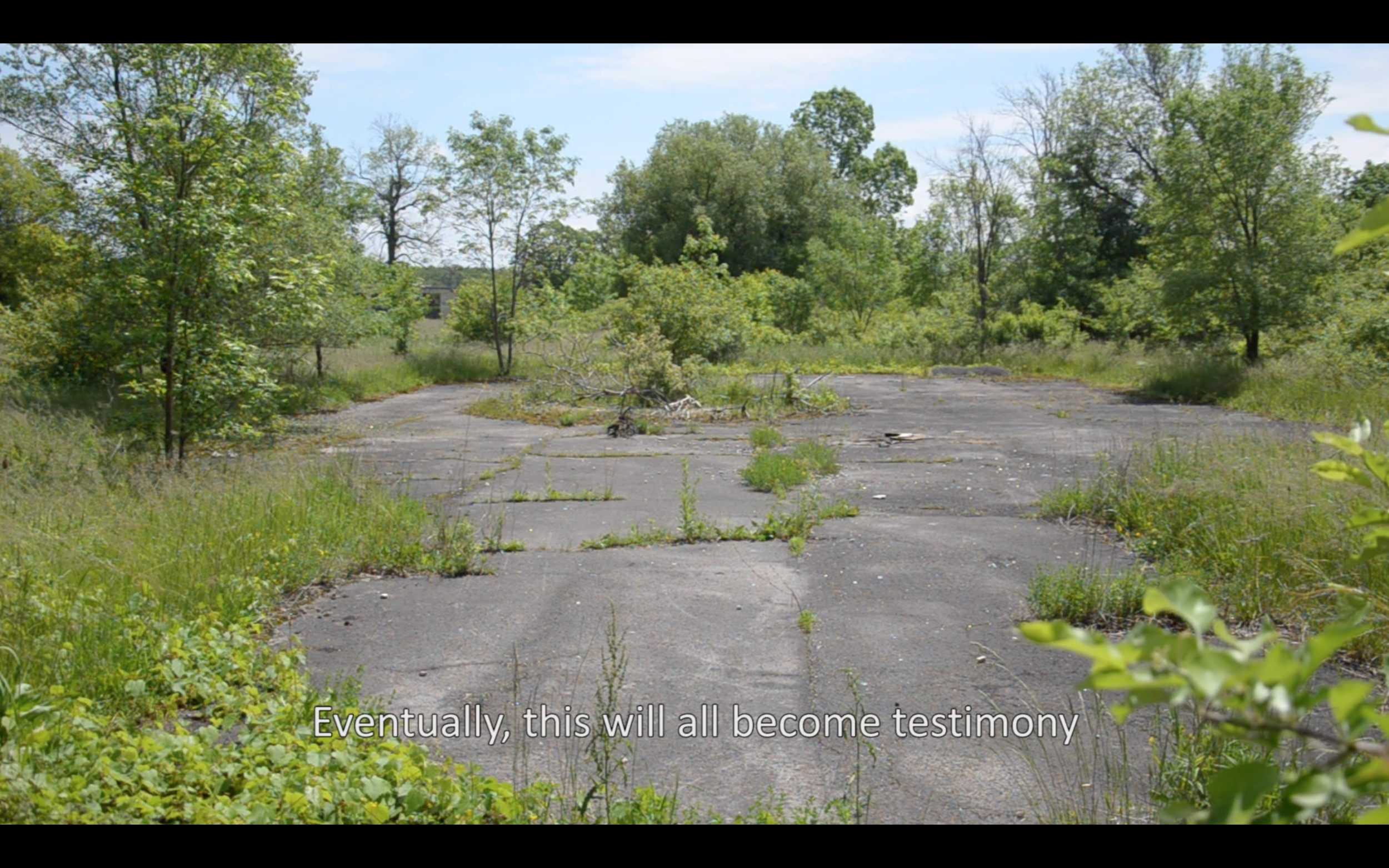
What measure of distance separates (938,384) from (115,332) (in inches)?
692

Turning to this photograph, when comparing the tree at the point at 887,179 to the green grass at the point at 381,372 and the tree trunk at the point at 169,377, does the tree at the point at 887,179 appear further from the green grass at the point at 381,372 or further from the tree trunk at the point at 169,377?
the tree trunk at the point at 169,377

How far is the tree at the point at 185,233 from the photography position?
952 cm

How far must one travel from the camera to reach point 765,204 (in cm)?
4441

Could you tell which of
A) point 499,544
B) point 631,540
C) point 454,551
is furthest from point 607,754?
point 631,540

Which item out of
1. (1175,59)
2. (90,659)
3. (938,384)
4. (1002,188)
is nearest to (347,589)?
(90,659)

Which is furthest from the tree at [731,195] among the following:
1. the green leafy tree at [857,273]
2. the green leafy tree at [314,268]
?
the green leafy tree at [314,268]

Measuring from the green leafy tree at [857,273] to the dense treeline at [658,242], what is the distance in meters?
0.13

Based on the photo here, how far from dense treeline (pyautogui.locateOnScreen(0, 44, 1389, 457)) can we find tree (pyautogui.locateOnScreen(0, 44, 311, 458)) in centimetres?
4

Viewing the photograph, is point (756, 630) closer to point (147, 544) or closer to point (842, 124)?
point (147, 544)

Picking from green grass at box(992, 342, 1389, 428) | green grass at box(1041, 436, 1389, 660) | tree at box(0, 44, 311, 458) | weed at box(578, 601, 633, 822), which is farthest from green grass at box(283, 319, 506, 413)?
weed at box(578, 601, 633, 822)

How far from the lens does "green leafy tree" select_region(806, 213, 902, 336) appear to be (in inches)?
1355

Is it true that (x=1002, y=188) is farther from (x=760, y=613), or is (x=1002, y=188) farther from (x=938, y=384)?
(x=760, y=613)

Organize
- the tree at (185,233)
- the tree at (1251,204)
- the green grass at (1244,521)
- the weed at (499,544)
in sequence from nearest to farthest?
the green grass at (1244,521) < the weed at (499,544) < the tree at (185,233) < the tree at (1251,204)
